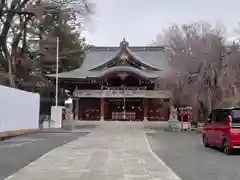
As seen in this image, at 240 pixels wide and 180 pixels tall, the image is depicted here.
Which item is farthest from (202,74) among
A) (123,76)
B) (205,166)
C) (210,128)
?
(205,166)

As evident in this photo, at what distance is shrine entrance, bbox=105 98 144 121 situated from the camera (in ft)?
124

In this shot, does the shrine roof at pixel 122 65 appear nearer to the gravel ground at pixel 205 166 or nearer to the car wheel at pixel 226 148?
the car wheel at pixel 226 148

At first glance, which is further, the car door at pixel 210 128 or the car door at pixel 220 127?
the car door at pixel 210 128

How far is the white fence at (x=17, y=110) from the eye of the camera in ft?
59.2

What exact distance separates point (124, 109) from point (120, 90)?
8.56 ft

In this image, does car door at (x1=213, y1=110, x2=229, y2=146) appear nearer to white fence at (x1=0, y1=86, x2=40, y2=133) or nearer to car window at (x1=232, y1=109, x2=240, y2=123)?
car window at (x1=232, y1=109, x2=240, y2=123)

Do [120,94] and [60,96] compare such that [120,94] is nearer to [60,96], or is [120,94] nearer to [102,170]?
[60,96]

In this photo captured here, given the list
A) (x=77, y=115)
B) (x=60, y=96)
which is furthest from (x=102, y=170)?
(x=60, y=96)

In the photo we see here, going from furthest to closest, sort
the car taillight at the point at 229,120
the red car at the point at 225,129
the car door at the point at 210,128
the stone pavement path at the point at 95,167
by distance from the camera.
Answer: the car door at the point at 210,128, the car taillight at the point at 229,120, the red car at the point at 225,129, the stone pavement path at the point at 95,167

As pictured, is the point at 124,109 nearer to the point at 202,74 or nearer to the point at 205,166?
the point at 202,74

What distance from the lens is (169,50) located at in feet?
161

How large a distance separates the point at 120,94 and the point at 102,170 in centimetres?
2610

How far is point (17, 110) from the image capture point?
20.1 meters

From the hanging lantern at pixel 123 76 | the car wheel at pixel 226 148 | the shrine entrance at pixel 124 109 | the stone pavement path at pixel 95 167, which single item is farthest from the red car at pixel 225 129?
the shrine entrance at pixel 124 109
